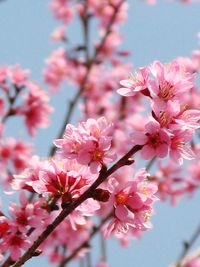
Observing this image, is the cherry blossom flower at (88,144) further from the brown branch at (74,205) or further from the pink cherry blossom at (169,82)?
the pink cherry blossom at (169,82)

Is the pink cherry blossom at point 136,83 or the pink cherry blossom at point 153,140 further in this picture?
the pink cherry blossom at point 136,83

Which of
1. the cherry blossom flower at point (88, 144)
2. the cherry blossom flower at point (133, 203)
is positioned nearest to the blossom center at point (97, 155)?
the cherry blossom flower at point (88, 144)

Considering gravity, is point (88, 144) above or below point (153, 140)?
below

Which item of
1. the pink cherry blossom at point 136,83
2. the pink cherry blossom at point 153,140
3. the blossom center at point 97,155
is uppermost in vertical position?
the pink cherry blossom at point 136,83

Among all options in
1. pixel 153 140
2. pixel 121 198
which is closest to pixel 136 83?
pixel 153 140

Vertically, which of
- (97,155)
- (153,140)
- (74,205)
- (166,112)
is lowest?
(74,205)

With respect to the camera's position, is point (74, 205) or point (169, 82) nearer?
point (74, 205)

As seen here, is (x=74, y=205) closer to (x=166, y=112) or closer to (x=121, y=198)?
(x=121, y=198)

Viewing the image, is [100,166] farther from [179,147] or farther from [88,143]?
[179,147]

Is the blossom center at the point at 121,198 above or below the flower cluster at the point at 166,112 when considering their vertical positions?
below

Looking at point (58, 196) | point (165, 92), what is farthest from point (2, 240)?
point (165, 92)
